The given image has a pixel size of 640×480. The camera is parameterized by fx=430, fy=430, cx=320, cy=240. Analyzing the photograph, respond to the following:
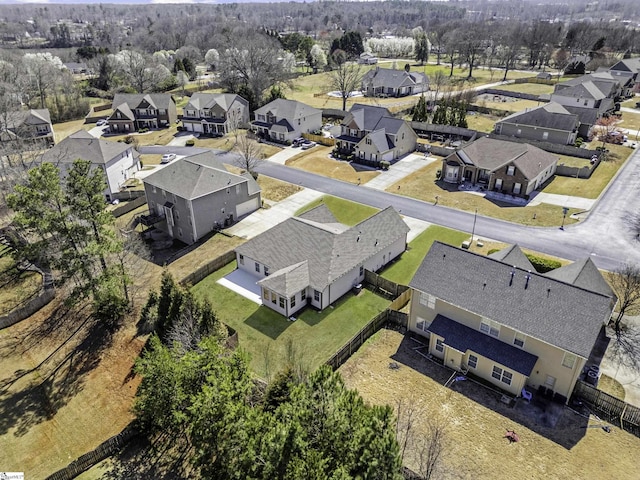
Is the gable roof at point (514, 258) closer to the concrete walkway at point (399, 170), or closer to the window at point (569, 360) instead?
the window at point (569, 360)

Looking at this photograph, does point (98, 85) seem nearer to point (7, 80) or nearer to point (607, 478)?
point (7, 80)

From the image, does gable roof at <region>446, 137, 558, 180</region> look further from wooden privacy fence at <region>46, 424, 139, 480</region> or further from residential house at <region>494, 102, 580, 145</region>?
wooden privacy fence at <region>46, 424, 139, 480</region>

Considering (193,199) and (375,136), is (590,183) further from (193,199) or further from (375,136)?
(193,199)

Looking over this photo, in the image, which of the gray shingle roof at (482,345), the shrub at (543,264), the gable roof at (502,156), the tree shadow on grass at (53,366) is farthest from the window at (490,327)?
the gable roof at (502,156)

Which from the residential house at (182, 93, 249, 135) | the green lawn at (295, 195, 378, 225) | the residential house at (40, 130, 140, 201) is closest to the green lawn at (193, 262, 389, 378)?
the green lawn at (295, 195, 378, 225)

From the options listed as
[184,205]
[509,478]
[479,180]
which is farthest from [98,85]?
[509,478]

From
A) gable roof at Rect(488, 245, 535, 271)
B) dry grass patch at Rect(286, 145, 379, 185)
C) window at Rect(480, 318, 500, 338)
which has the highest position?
A: gable roof at Rect(488, 245, 535, 271)
